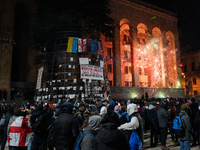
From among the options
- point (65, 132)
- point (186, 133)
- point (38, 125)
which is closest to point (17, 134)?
Result: point (38, 125)

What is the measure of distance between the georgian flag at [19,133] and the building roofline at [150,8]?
34135mm

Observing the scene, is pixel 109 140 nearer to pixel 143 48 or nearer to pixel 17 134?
pixel 17 134

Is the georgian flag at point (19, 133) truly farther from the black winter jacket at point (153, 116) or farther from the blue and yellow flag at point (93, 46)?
the blue and yellow flag at point (93, 46)

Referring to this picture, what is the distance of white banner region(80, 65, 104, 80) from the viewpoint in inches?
774

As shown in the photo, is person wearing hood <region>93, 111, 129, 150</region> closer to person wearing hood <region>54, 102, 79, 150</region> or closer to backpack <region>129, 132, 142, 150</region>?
backpack <region>129, 132, 142, 150</region>

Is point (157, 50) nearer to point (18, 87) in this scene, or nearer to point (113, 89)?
point (113, 89)

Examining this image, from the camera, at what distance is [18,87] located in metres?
27.6

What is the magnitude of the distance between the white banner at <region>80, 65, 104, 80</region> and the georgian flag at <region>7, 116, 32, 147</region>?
1426 centimetres

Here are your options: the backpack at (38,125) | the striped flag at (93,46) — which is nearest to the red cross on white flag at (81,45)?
the striped flag at (93,46)

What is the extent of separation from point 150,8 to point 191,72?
26.4 metres

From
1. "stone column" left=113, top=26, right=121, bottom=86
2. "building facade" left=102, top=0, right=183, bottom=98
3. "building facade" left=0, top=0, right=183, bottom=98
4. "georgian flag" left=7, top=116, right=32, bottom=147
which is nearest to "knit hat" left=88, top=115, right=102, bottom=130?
"georgian flag" left=7, top=116, right=32, bottom=147

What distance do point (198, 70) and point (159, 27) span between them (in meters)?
20.9

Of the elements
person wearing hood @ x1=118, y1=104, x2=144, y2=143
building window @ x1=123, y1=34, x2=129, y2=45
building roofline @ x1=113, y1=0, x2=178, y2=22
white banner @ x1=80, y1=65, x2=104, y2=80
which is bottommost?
person wearing hood @ x1=118, y1=104, x2=144, y2=143

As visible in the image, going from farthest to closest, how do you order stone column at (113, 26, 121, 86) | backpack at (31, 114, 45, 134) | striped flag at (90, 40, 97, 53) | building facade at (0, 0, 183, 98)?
stone column at (113, 26, 121, 86)
building facade at (0, 0, 183, 98)
striped flag at (90, 40, 97, 53)
backpack at (31, 114, 45, 134)
